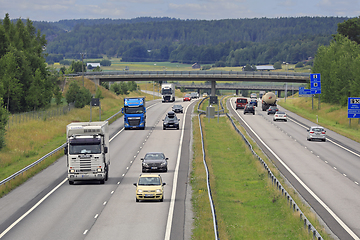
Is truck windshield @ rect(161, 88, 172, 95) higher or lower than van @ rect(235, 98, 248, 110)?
higher

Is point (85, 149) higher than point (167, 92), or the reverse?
point (167, 92)

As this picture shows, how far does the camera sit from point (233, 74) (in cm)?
11738

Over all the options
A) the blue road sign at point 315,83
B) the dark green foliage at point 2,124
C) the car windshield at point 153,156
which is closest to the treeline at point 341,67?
the blue road sign at point 315,83

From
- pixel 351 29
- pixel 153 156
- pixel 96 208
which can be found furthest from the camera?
pixel 351 29

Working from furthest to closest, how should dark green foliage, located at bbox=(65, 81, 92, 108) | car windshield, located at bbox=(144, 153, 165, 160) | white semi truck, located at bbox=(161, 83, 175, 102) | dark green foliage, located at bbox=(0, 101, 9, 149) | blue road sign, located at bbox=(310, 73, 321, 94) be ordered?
white semi truck, located at bbox=(161, 83, 175, 102)
blue road sign, located at bbox=(310, 73, 321, 94)
dark green foliage, located at bbox=(65, 81, 92, 108)
dark green foliage, located at bbox=(0, 101, 9, 149)
car windshield, located at bbox=(144, 153, 165, 160)

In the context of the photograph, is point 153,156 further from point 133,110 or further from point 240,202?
point 133,110

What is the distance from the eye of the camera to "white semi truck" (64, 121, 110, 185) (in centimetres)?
3158

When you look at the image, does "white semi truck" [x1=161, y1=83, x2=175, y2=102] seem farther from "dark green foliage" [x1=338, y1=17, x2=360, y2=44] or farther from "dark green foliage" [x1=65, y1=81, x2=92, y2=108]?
"dark green foliage" [x1=338, y1=17, x2=360, y2=44]

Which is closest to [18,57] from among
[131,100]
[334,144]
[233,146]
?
[131,100]

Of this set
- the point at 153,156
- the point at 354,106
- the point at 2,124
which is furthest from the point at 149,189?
the point at 354,106

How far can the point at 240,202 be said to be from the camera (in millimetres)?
29781

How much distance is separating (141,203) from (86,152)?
6009 millimetres

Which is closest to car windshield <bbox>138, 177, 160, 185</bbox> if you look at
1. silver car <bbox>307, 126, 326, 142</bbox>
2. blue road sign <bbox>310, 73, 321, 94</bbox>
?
silver car <bbox>307, 126, 326, 142</bbox>

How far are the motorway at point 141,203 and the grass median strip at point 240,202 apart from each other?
3.02ft
